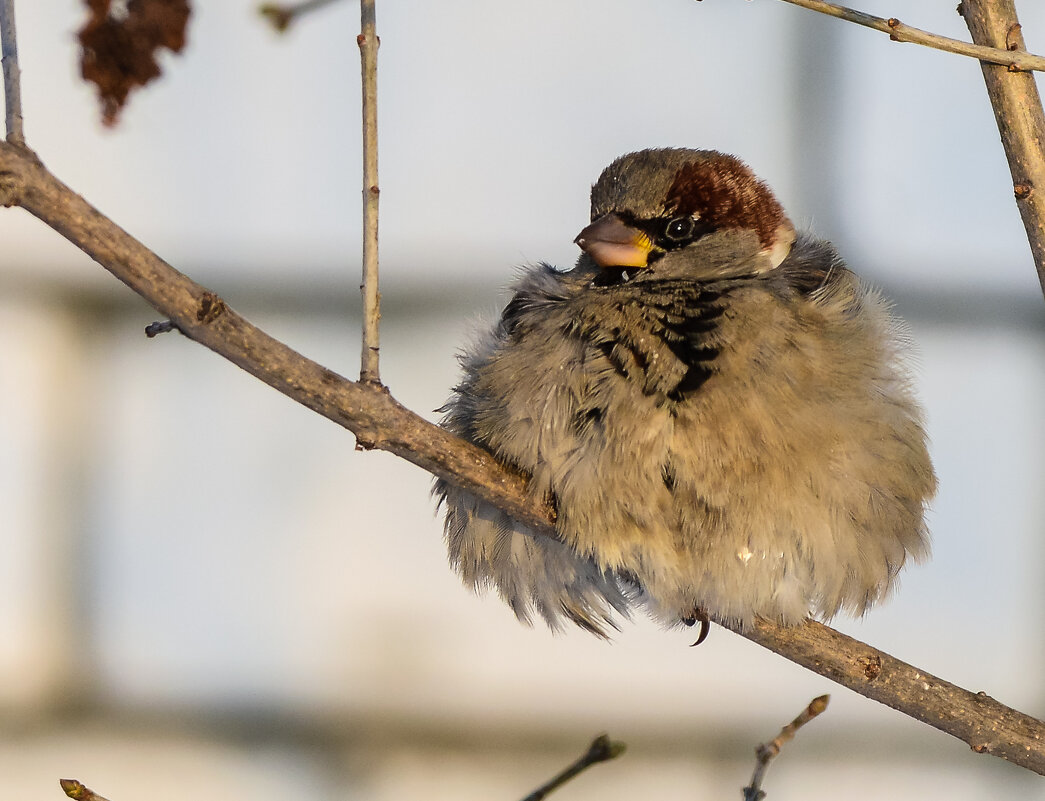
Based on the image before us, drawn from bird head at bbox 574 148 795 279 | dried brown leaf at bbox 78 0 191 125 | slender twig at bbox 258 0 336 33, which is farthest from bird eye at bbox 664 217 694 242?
dried brown leaf at bbox 78 0 191 125

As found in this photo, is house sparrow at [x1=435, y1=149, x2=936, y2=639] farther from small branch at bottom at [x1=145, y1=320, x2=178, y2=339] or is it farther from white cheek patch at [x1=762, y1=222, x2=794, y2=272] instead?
small branch at bottom at [x1=145, y1=320, x2=178, y2=339]

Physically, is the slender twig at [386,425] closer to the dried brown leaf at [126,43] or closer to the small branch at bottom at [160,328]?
the small branch at bottom at [160,328]

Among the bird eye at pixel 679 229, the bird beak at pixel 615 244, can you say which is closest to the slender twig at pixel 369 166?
the bird beak at pixel 615 244

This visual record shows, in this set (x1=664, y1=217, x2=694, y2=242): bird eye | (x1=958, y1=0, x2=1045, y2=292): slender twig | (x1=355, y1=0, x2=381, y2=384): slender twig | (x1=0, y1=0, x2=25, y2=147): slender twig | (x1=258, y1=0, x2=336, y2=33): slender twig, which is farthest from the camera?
(x1=664, y1=217, x2=694, y2=242): bird eye

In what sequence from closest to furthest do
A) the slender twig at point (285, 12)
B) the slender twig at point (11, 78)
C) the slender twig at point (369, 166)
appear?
the slender twig at point (11, 78), the slender twig at point (369, 166), the slender twig at point (285, 12)

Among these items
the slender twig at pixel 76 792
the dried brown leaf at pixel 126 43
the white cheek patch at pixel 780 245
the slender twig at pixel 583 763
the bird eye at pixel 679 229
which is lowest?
the slender twig at pixel 583 763

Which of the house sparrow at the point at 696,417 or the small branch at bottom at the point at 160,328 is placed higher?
the small branch at bottom at the point at 160,328

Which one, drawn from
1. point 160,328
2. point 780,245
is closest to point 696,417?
point 780,245
